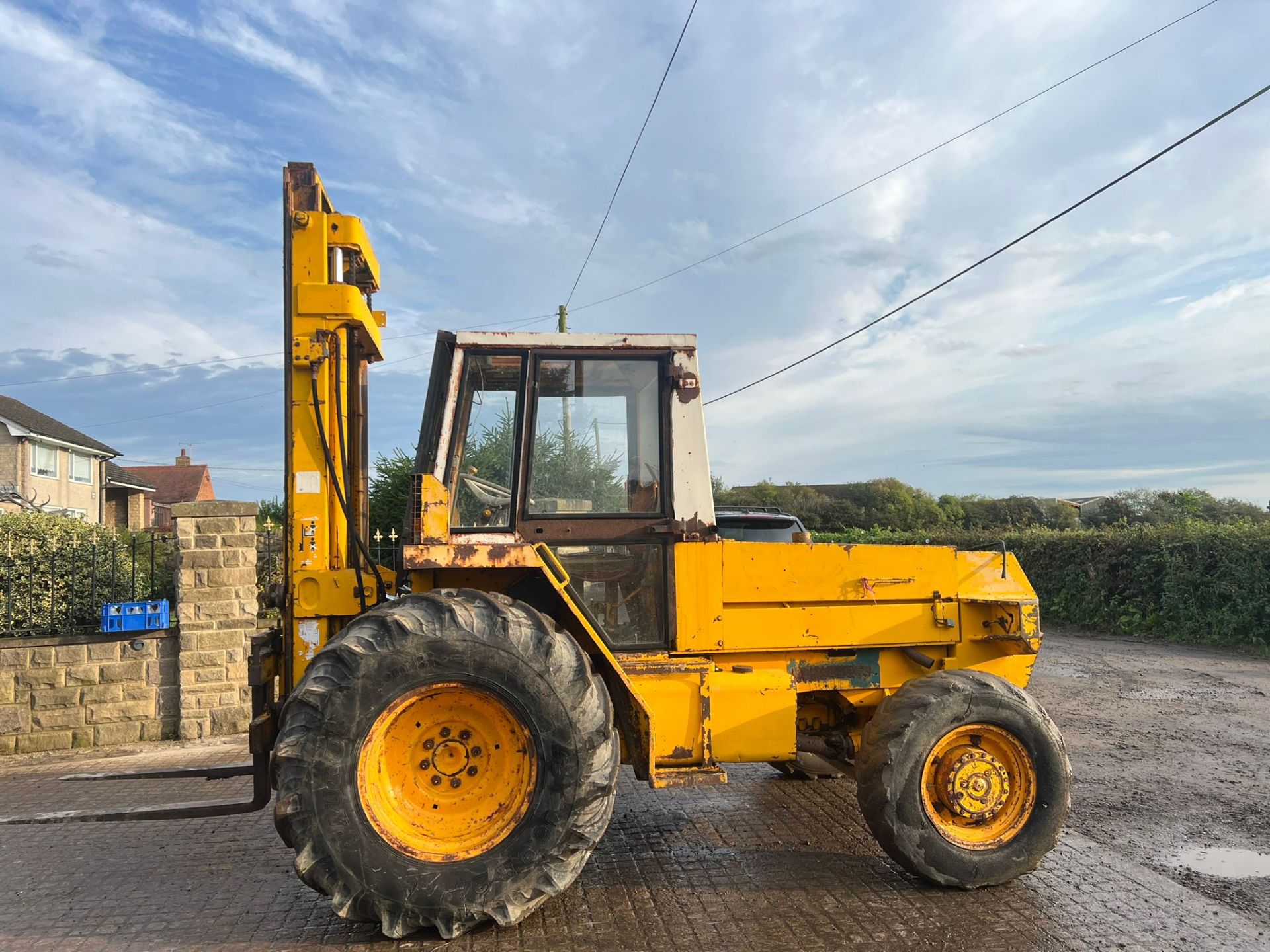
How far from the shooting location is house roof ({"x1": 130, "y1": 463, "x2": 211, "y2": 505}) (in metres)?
44.6

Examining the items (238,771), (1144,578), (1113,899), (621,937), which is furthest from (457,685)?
(1144,578)

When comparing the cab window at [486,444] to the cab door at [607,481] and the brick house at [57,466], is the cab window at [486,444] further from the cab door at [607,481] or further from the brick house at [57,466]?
the brick house at [57,466]

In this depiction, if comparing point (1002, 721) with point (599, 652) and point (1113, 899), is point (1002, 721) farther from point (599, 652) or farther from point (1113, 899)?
point (599, 652)

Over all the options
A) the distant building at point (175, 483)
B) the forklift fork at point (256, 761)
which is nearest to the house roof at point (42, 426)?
the distant building at point (175, 483)

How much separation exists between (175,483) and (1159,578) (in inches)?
1823

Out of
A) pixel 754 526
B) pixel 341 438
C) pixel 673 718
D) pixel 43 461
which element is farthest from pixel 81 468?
pixel 673 718

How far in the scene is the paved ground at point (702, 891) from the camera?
3762 millimetres

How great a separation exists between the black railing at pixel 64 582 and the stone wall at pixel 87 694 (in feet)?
0.69

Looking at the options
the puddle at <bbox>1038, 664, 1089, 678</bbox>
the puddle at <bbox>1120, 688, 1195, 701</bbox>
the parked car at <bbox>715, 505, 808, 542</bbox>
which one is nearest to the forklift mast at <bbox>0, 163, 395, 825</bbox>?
the parked car at <bbox>715, 505, 808, 542</bbox>

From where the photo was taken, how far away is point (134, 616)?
24.2 ft

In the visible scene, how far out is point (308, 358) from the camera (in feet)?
14.7

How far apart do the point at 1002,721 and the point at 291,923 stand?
3.59 metres

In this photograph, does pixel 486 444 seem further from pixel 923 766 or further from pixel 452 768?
pixel 923 766

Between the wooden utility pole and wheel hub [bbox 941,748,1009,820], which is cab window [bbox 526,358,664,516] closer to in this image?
the wooden utility pole
